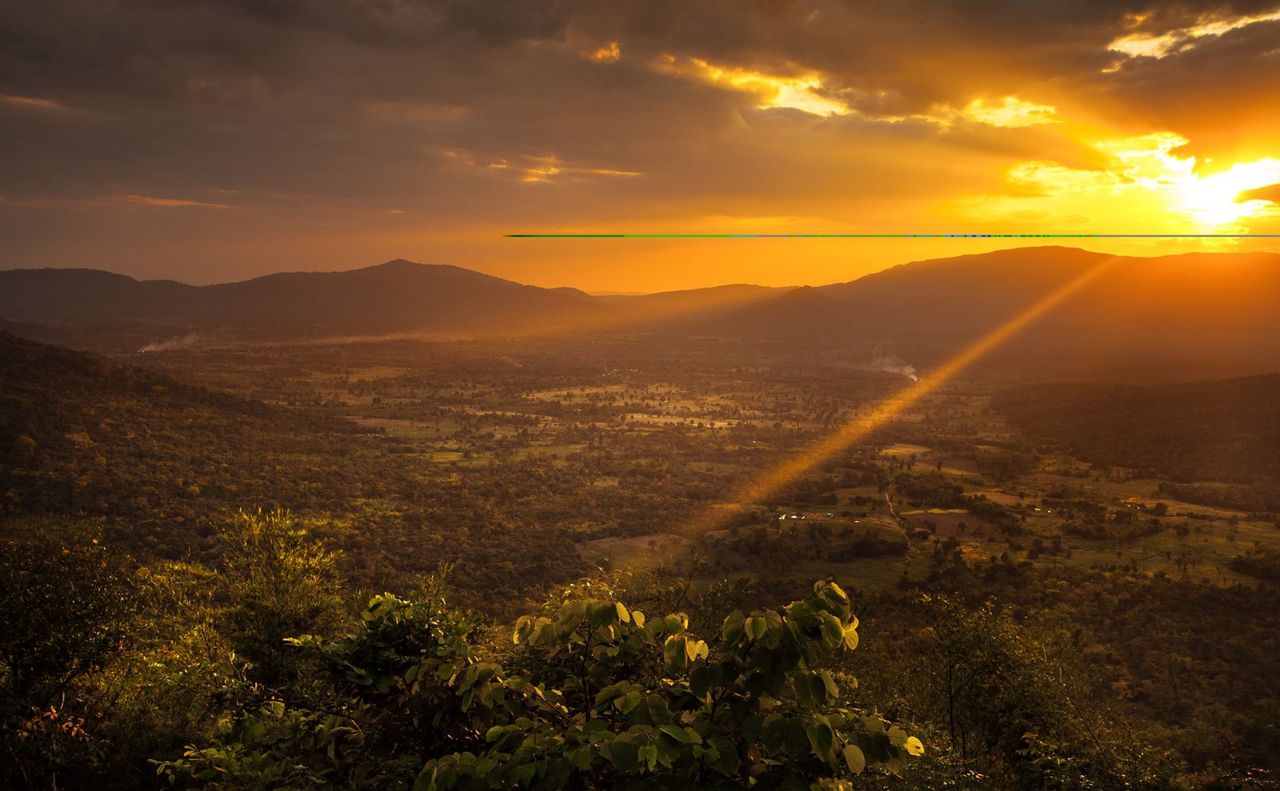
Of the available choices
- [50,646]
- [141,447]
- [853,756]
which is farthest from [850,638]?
[141,447]

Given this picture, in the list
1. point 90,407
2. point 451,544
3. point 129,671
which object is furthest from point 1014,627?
point 90,407

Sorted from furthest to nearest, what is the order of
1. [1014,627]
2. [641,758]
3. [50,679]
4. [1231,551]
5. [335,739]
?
[1231,551]
[1014,627]
[50,679]
[335,739]
[641,758]

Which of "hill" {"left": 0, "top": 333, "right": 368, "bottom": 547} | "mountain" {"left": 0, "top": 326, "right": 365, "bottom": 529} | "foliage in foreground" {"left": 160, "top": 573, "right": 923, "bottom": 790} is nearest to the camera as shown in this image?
"foliage in foreground" {"left": 160, "top": 573, "right": 923, "bottom": 790}

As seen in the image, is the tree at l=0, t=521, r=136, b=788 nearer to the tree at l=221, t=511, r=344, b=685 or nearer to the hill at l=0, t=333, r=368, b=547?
the tree at l=221, t=511, r=344, b=685

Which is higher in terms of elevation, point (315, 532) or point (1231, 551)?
point (315, 532)

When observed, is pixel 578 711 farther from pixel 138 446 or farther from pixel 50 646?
pixel 138 446

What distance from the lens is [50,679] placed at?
68.3 ft

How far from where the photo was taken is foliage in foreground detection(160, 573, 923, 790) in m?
3.71

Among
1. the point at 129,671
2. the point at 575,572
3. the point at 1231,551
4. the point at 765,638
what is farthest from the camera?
the point at 1231,551

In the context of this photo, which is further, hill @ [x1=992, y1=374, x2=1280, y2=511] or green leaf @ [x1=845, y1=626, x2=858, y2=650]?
hill @ [x1=992, y1=374, x2=1280, y2=511]

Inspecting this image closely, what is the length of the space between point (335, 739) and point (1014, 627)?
34269 millimetres

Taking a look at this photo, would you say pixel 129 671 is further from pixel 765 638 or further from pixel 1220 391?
pixel 1220 391

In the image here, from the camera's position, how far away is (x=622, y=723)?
4453 mm

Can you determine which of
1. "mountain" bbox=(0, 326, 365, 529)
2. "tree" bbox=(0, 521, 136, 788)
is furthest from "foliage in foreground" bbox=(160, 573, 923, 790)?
"mountain" bbox=(0, 326, 365, 529)
